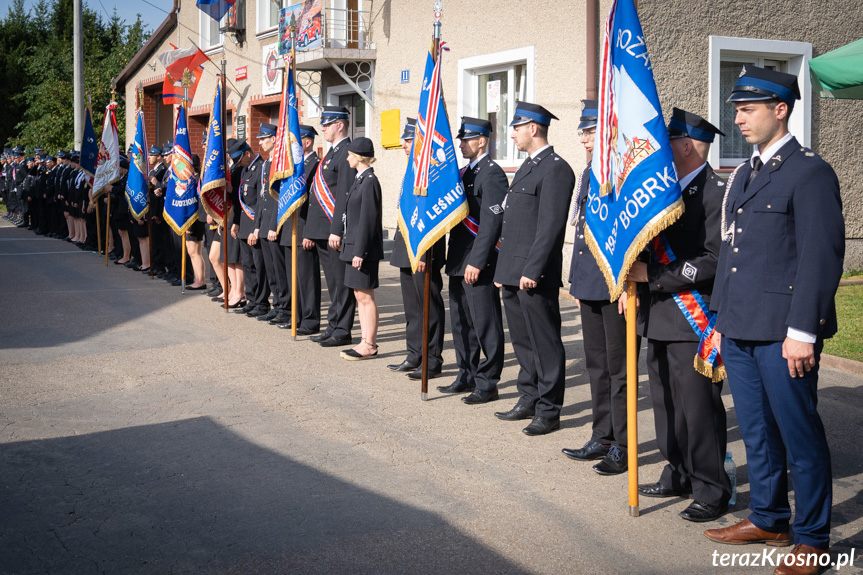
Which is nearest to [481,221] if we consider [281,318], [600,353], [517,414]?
[517,414]

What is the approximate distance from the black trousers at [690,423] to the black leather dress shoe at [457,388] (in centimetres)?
270

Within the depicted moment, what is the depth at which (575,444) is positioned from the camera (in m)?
5.94

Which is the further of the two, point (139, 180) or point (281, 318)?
point (139, 180)

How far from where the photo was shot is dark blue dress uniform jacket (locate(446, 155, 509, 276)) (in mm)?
6977

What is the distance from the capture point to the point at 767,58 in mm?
13312

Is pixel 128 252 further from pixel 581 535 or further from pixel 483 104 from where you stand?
pixel 581 535

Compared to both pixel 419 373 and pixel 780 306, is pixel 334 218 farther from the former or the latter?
pixel 780 306

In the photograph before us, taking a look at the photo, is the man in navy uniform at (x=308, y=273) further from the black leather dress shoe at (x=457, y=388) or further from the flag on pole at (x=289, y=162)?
the black leather dress shoe at (x=457, y=388)

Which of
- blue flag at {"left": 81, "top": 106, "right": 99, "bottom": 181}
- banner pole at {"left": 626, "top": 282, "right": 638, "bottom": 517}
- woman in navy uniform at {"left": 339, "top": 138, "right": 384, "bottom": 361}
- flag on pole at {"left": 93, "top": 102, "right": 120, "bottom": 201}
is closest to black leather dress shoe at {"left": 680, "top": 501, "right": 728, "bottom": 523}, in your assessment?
banner pole at {"left": 626, "top": 282, "right": 638, "bottom": 517}

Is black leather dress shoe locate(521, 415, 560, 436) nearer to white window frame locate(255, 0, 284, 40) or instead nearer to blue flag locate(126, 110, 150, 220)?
blue flag locate(126, 110, 150, 220)

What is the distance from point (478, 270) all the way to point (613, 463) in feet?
6.89

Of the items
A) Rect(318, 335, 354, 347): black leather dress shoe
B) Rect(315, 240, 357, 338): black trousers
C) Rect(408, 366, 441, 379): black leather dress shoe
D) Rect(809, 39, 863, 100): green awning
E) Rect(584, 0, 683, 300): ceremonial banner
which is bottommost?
Rect(408, 366, 441, 379): black leather dress shoe

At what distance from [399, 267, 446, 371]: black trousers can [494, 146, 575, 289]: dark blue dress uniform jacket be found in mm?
1510

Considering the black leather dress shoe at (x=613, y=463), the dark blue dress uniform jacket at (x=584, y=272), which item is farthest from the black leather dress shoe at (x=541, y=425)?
the dark blue dress uniform jacket at (x=584, y=272)
